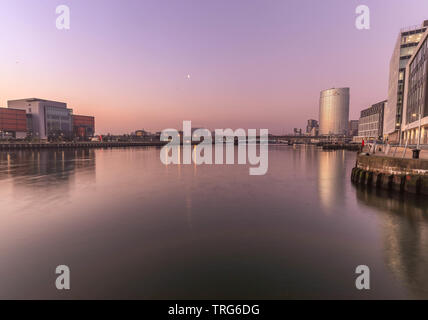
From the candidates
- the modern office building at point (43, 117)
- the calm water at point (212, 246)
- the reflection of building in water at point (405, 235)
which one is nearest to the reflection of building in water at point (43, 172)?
the calm water at point (212, 246)

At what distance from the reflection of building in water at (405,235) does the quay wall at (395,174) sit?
124cm

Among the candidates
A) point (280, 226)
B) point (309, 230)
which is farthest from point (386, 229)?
point (280, 226)

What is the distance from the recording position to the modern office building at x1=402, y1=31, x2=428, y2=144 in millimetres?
53969

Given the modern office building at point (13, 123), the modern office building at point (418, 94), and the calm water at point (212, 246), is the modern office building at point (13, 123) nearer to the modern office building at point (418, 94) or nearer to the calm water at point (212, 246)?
the calm water at point (212, 246)

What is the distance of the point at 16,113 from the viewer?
167375mm

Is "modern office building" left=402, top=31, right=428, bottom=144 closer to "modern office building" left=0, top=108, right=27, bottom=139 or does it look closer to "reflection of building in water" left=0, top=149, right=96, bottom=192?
"reflection of building in water" left=0, top=149, right=96, bottom=192

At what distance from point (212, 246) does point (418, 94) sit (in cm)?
7440

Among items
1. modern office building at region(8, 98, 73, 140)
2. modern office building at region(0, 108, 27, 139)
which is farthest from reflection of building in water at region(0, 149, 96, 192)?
modern office building at region(8, 98, 73, 140)

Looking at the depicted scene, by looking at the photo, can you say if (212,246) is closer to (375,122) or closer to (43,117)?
(375,122)

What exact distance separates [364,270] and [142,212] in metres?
13.1

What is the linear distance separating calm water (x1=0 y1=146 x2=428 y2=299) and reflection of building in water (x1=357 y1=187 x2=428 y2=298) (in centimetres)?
5

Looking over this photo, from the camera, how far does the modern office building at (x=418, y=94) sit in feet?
177
